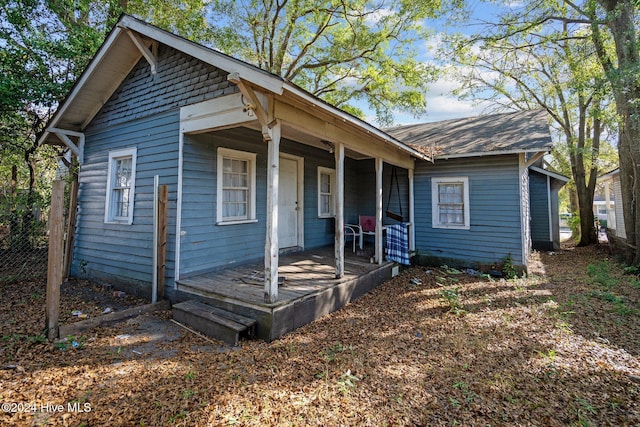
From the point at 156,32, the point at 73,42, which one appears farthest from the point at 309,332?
the point at 73,42

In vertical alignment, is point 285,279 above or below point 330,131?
below

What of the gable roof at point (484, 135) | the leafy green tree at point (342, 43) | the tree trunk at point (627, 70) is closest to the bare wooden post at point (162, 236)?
the gable roof at point (484, 135)

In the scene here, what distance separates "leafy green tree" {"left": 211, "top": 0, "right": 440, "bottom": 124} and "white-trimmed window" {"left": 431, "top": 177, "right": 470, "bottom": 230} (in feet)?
23.4

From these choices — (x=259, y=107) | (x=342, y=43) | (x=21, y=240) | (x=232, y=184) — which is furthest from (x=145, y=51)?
(x=342, y=43)

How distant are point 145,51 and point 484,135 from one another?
8.12 meters

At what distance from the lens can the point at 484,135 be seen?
26.7 feet

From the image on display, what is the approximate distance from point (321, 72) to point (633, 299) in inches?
515

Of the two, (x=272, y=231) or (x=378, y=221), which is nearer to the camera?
(x=272, y=231)

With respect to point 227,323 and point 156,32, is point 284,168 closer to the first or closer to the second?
point 156,32

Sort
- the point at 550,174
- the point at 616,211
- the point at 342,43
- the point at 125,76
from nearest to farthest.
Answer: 1. the point at 125,76
2. the point at 550,174
3. the point at 616,211
4. the point at 342,43

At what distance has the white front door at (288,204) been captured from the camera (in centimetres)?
661

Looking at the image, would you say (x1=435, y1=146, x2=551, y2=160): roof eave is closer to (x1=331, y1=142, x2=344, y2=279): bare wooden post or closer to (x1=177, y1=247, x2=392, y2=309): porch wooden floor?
(x1=177, y1=247, x2=392, y2=309): porch wooden floor

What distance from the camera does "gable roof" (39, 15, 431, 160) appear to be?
3.45 metres

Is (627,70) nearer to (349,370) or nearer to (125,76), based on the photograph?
(349,370)
